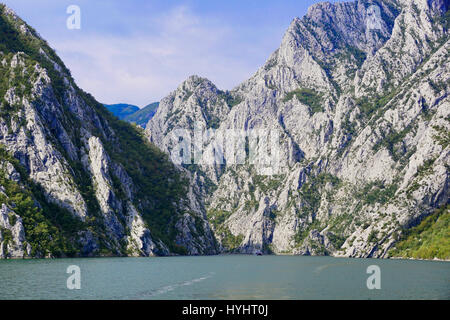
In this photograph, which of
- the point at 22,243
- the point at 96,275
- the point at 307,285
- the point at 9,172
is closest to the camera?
the point at 307,285

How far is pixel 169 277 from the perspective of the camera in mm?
99375

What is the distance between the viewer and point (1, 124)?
197 m

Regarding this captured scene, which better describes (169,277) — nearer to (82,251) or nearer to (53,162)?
(82,251)

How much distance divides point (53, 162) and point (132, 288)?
13501 centimetres

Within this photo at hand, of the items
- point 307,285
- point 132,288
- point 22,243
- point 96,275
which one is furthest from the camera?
point 22,243

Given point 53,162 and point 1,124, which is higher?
point 1,124

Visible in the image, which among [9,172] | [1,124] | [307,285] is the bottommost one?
[307,285]

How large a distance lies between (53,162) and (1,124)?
1021 inches
